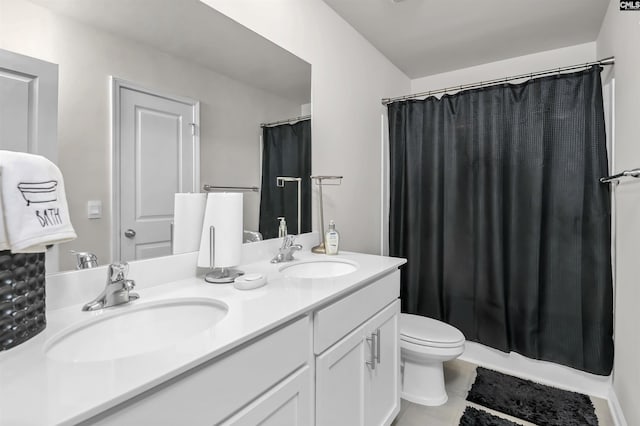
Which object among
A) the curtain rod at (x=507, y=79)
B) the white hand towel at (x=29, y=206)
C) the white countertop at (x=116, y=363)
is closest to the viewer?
the white countertop at (x=116, y=363)

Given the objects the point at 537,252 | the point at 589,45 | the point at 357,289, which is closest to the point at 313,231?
the point at 357,289

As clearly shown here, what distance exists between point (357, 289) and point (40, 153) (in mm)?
1058

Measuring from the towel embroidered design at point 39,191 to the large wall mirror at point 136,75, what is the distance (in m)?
0.26

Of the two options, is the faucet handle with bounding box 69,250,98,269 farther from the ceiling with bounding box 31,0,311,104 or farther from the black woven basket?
the ceiling with bounding box 31,0,311,104

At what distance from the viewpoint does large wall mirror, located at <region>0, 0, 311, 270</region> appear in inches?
35.1

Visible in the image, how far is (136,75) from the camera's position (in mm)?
1062

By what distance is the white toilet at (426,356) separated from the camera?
5.71 feet

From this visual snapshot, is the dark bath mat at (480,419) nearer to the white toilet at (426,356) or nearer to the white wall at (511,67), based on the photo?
the white toilet at (426,356)

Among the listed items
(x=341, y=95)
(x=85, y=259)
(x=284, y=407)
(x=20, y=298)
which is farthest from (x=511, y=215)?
(x=20, y=298)

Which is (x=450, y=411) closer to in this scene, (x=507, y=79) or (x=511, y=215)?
(x=511, y=215)

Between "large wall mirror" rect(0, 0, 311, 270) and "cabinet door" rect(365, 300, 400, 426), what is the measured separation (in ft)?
2.38

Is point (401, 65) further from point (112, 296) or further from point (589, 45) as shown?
point (112, 296)

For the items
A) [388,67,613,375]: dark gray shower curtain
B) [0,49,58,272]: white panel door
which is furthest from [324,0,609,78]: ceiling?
[0,49,58,272]: white panel door

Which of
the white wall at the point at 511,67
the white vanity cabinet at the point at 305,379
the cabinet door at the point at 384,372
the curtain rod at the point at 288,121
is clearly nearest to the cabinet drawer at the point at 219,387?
the white vanity cabinet at the point at 305,379
